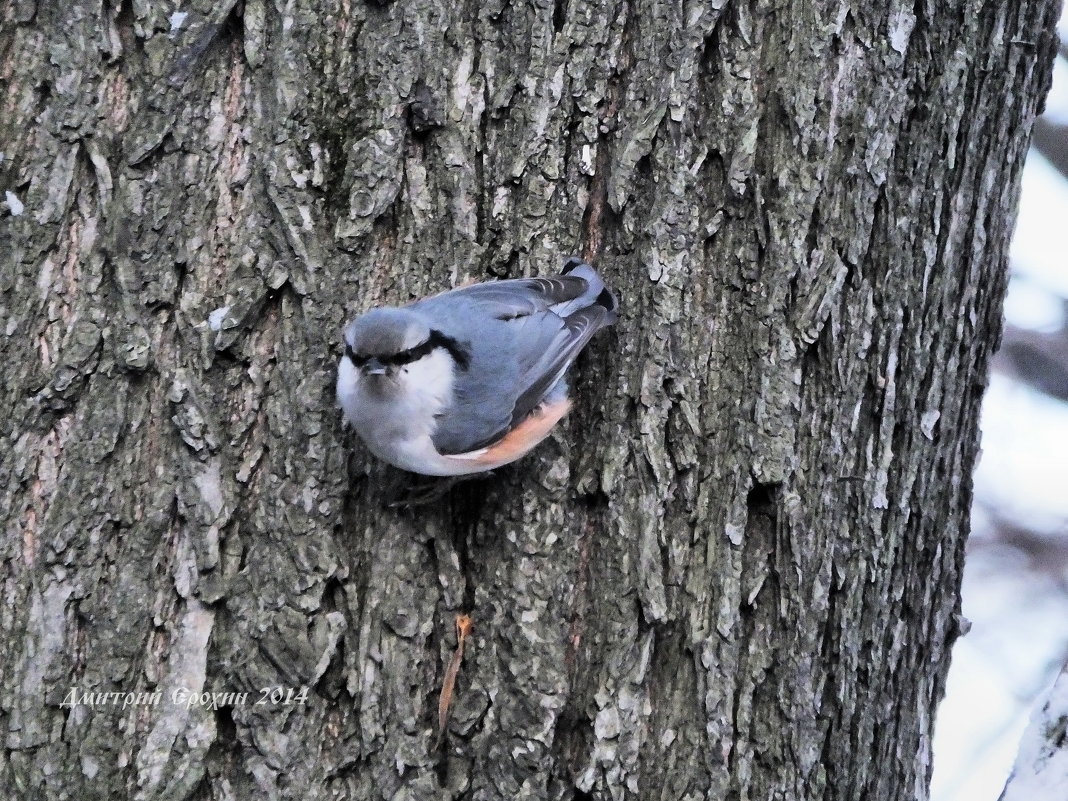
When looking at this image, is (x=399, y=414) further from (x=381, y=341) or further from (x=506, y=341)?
(x=506, y=341)

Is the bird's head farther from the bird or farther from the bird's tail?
the bird's tail

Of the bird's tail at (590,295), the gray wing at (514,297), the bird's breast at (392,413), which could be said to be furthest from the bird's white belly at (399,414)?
the bird's tail at (590,295)

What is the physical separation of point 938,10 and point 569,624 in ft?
4.29

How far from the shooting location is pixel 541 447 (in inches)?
75.0

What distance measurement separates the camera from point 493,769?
1.71 meters

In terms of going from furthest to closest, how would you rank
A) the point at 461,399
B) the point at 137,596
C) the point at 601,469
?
the point at 461,399 < the point at 601,469 < the point at 137,596

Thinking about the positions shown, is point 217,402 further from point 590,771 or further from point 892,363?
point 892,363

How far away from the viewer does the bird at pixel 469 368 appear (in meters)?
1.80

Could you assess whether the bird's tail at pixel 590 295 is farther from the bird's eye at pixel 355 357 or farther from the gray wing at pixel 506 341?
the bird's eye at pixel 355 357

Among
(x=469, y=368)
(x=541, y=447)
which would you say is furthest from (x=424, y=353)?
(x=541, y=447)

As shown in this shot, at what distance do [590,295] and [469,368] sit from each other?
305 millimetres

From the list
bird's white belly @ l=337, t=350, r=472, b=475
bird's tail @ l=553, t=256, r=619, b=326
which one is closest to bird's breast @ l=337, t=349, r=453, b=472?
bird's white belly @ l=337, t=350, r=472, b=475

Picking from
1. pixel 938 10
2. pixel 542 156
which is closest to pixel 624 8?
pixel 542 156

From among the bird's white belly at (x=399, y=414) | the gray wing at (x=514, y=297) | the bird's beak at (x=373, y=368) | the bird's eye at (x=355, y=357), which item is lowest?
the bird's white belly at (x=399, y=414)
